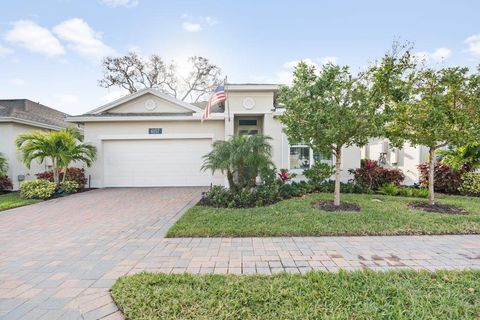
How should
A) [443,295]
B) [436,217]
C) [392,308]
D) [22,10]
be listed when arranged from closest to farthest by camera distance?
[392,308] → [443,295] → [436,217] → [22,10]

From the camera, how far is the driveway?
2449 millimetres

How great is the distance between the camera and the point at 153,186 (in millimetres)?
11109

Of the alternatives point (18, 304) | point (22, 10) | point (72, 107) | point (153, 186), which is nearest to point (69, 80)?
point (22, 10)

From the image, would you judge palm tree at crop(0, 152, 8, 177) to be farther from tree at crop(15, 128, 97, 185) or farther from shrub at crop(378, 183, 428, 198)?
shrub at crop(378, 183, 428, 198)

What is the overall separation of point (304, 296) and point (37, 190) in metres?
10.0

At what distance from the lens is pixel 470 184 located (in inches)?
326

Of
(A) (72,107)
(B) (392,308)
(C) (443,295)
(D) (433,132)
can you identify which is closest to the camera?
(B) (392,308)

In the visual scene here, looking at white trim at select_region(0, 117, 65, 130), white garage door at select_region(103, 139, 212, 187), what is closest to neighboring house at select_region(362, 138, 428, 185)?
white garage door at select_region(103, 139, 212, 187)

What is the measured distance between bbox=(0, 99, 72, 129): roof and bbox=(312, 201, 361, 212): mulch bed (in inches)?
529

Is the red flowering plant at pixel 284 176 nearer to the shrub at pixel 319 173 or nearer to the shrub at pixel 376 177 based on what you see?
the shrub at pixel 319 173

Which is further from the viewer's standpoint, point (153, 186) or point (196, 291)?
point (153, 186)

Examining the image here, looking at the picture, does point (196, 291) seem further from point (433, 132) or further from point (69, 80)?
point (69, 80)

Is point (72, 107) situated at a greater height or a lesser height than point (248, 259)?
greater

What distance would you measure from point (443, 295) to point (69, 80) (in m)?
15.4
